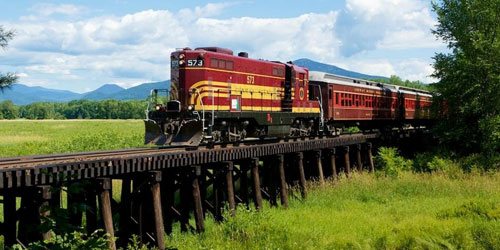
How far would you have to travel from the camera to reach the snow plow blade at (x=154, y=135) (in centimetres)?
1778

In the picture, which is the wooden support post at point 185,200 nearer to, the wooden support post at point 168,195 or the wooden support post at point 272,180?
the wooden support post at point 168,195

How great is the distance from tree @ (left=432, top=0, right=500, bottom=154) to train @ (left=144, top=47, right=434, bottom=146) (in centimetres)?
644

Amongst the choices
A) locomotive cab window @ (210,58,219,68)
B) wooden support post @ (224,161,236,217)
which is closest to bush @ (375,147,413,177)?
locomotive cab window @ (210,58,219,68)

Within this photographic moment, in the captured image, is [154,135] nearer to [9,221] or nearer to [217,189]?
[217,189]

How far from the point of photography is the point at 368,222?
17.8 metres

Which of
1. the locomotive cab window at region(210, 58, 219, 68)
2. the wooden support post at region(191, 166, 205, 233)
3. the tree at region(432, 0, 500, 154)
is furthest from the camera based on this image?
the tree at region(432, 0, 500, 154)

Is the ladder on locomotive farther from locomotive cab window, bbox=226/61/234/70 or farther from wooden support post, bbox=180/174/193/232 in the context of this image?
wooden support post, bbox=180/174/193/232

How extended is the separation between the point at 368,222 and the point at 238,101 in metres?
7.04

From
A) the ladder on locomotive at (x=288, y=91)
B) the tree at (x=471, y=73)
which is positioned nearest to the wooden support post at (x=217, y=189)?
the ladder on locomotive at (x=288, y=91)

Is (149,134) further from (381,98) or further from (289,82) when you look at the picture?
(381,98)

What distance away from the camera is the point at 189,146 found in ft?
56.6

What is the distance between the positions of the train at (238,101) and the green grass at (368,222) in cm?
344

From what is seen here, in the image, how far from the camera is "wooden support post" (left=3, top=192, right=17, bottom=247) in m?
11.3

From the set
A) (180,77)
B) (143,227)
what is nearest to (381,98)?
(180,77)
